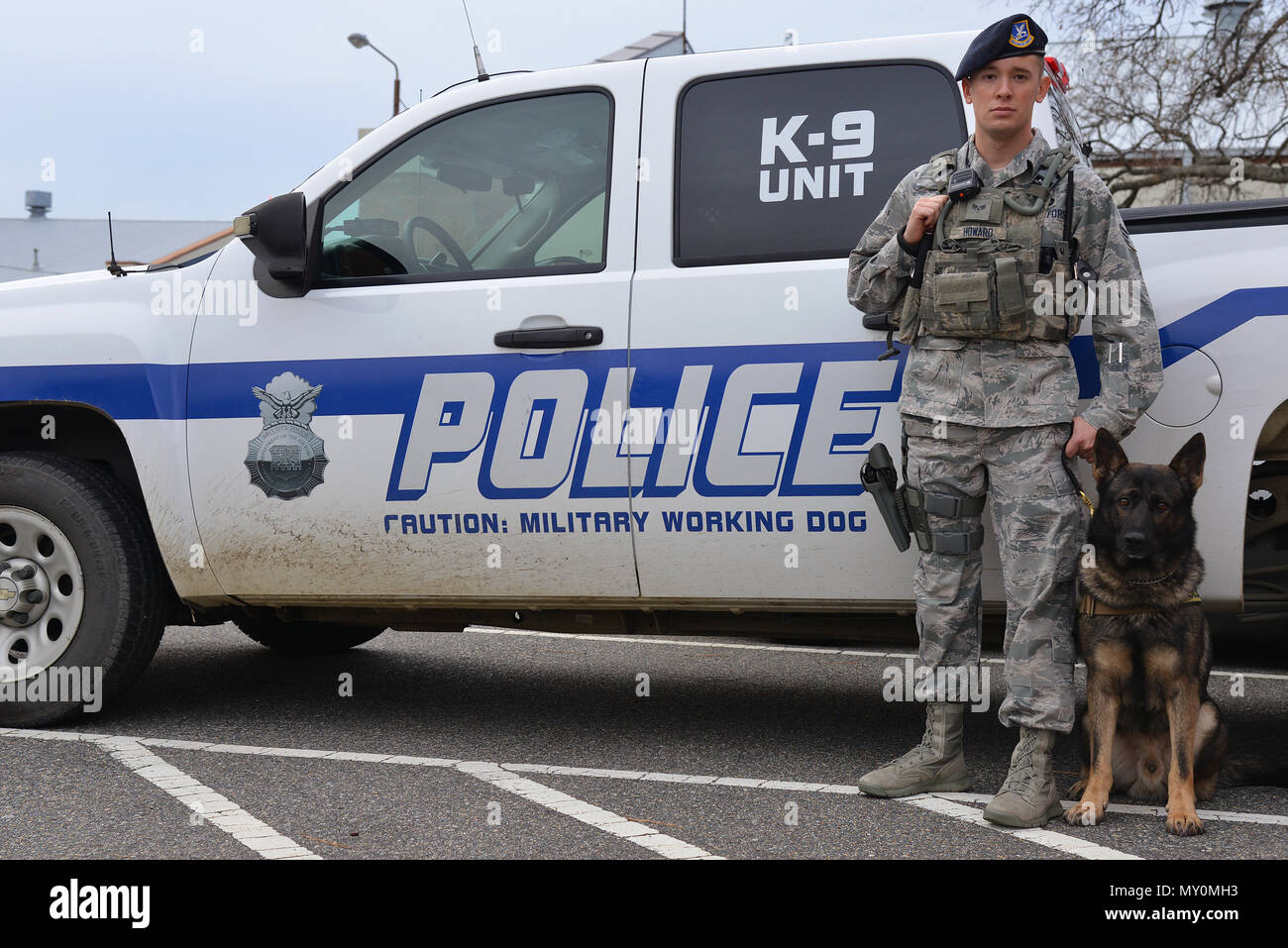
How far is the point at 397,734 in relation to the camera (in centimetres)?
442

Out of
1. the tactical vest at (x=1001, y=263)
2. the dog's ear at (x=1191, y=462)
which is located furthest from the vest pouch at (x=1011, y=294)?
the dog's ear at (x=1191, y=462)

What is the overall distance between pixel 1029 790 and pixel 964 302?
1.28m

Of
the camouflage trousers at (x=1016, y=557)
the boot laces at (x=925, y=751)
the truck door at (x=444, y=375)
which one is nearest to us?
the camouflage trousers at (x=1016, y=557)

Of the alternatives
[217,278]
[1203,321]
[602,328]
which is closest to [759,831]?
[602,328]

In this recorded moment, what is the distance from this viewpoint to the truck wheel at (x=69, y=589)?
4.20 m

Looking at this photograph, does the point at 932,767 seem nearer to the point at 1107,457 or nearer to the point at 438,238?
the point at 1107,457

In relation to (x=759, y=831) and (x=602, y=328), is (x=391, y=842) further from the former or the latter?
(x=602, y=328)

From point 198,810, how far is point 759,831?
1.51 meters

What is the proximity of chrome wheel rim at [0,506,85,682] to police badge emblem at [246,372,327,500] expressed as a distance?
73 cm

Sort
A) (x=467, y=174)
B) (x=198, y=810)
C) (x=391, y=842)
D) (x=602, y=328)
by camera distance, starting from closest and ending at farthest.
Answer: (x=391, y=842)
(x=198, y=810)
(x=602, y=328)
(x=467, y=174)

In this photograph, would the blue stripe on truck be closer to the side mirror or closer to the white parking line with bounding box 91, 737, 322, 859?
the side mirror

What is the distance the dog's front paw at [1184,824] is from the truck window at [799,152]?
1.74 metres
